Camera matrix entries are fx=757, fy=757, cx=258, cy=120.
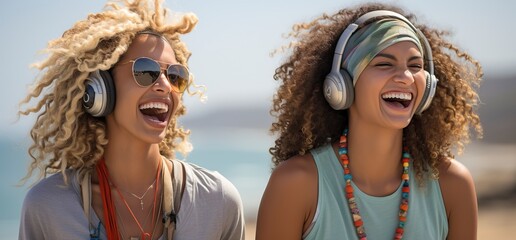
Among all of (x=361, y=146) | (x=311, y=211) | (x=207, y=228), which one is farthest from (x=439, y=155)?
(x=207, y=228)

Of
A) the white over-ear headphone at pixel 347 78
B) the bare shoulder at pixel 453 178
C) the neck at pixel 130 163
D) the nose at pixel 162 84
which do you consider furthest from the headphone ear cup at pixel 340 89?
the neck at pixel 130 163

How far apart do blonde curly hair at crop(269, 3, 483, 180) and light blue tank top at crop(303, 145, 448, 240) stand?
11 centimetres

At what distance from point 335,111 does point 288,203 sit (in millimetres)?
611

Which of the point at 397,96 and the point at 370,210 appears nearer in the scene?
the point at 397,96

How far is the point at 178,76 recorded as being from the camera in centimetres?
403

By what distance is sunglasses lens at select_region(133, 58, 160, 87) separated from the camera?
388 centimetres

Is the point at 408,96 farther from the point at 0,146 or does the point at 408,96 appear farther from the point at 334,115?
the point at 0,146

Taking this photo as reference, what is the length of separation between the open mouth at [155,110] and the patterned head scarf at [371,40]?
0.98 metres

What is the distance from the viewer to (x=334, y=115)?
425 cm

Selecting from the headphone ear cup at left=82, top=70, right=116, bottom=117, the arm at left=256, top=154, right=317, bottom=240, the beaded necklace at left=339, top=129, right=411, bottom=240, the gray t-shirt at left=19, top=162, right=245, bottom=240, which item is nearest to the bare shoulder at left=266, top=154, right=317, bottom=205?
the arm at left=256, top=154, right=317, bottom=240

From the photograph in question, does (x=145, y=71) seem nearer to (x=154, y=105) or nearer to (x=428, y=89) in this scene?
(x=154, y=105)

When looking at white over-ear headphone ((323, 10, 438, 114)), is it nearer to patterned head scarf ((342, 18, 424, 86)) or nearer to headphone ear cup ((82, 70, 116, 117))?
patterned head scarf ((342, 18, 424, 86))

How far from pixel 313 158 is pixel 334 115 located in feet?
0.94

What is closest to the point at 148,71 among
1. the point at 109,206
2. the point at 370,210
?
the point at 109,206
